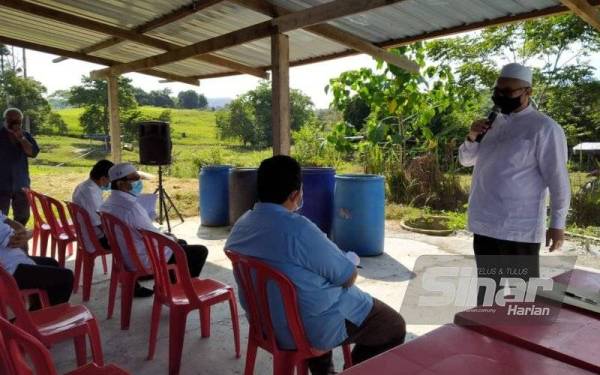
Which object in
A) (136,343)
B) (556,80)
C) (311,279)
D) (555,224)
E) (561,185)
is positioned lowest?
(136,343)

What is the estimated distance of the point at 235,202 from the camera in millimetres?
5668

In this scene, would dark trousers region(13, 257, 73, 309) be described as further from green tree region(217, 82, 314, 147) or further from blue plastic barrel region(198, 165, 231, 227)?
green tree region(217, 82, 314, 147)

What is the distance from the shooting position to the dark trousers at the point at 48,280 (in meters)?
2.41

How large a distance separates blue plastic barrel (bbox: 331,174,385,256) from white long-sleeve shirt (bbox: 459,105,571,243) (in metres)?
2.28

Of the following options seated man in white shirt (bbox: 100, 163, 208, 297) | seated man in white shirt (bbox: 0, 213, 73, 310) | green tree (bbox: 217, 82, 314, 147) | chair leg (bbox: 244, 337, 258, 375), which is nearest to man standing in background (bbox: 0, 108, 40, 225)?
seated man in white shirt (bbox: 100, 163, 208, 297)

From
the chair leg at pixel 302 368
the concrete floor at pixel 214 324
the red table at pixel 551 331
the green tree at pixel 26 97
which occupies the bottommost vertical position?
the concrete floor at pixel 214 324

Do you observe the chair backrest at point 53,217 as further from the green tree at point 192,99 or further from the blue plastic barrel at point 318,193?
the green tree at point 192,99

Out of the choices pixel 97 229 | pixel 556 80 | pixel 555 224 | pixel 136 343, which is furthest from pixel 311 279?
pixel 556 80

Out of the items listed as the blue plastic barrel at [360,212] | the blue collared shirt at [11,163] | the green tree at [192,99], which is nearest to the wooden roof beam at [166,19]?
the blue collared shirt at [11,163]

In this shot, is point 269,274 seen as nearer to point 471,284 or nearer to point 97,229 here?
point 471,284

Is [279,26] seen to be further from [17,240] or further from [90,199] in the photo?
[17,240]

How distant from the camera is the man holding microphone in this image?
199 cm

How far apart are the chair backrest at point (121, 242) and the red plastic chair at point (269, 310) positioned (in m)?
1.21

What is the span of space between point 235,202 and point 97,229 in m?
2.24
